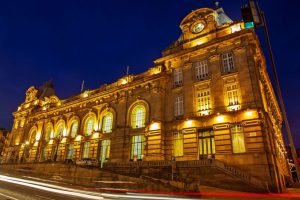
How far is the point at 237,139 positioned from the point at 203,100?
6541mm

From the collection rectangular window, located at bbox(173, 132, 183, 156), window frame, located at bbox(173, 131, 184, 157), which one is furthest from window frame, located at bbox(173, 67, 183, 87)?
rectangular window, located at bbox(173, 132, 183, 156)

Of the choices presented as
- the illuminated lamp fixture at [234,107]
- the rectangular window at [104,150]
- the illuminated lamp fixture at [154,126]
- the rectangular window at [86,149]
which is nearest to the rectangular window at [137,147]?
the illuminated lamp fixture at [154,126]

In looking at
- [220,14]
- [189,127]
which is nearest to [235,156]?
[189,127]

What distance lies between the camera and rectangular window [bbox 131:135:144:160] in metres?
30.2

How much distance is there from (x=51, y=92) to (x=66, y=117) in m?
21.0

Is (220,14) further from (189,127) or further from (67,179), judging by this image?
(67,179)

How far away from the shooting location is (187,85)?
29.2m

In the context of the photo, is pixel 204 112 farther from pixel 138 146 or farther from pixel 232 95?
pixel 138 146

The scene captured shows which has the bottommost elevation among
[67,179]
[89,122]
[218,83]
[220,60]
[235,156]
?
[67,179]

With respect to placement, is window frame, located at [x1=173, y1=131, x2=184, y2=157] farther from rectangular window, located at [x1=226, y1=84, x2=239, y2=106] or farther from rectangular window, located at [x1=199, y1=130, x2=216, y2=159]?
rectangular window, located at [x1=226, y1=84, x2=239, y2=106]

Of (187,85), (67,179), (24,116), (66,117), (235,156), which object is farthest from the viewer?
(24,116)

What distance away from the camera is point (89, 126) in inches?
1570

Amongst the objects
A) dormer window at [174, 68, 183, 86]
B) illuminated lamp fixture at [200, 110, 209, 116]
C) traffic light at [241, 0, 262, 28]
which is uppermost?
dormer window at [174, 68, 183, 86]

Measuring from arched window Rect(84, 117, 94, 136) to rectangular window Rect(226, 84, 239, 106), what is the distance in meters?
24.7
